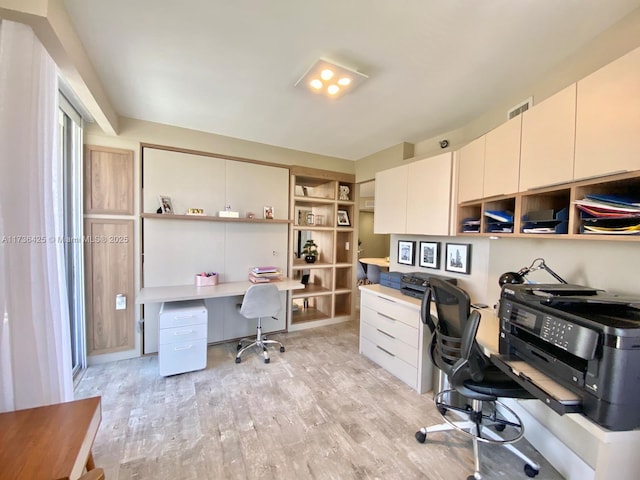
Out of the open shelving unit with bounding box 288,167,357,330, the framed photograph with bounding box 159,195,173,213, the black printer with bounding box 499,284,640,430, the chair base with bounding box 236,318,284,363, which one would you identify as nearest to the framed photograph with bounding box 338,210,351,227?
the open shelving unit with bounding box 288,167,357,330

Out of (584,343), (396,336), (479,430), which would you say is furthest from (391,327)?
(584,343)

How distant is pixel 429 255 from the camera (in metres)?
2.96

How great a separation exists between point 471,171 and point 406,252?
4.27 ft

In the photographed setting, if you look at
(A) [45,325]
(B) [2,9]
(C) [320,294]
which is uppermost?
(B) [2,9]

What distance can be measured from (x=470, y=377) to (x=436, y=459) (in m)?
0.64

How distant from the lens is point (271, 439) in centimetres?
182

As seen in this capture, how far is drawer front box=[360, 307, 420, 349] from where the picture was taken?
2402 mm

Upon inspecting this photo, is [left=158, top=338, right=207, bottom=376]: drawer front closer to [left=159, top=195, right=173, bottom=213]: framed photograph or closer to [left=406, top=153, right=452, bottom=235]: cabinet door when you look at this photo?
[left=159, top=195, right=173, bottom=213]: framed photograph

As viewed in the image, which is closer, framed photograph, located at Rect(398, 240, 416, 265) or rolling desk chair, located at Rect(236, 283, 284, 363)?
rolling desk chair, located at Rect(236, 283, 284, 363)

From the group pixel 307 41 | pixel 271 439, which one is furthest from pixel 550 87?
pixel 271 439

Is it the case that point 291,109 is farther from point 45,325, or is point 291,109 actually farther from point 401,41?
point 45,325

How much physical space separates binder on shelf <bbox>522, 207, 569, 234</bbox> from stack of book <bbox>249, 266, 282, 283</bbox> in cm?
263

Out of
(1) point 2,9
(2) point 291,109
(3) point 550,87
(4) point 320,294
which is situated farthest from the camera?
(4) point 320,294

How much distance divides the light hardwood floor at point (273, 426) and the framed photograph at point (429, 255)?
1.27 m
